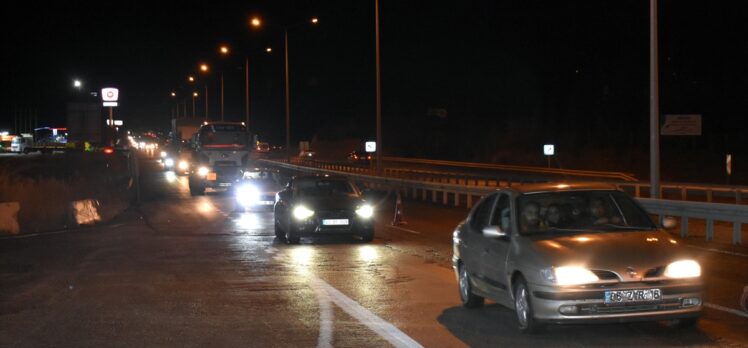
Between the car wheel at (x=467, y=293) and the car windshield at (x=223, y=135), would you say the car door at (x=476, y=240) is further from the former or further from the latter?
the car windshield at (x=223, y=135)

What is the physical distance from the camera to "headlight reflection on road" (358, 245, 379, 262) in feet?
52.2

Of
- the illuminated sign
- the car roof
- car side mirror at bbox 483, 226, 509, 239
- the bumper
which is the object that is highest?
the illuminated sign

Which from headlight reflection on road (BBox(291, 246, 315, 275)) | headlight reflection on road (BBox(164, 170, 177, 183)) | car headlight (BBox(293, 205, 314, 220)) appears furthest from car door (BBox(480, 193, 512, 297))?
headlight reflection on road (BBox(164, 170, 177, 183))

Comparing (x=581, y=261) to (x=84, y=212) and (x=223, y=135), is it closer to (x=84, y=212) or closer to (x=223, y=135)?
(x=84, y=212)

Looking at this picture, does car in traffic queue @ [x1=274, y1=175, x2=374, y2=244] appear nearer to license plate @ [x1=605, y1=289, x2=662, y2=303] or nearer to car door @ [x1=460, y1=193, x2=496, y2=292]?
car door @ [x1=460, y1=193, x2=496, y2=292]

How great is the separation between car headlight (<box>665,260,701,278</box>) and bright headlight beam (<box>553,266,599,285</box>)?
0.68m

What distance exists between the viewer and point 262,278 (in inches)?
527

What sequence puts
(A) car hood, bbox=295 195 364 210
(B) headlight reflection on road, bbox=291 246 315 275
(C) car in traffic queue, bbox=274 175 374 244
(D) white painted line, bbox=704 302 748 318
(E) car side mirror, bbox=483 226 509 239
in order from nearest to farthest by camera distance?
(E) car side mirror, bbox=483 226 509 239, (D) white painted line, bbox=704 302 748 318, (B) headlight reflection on road, bbox=291 246 315 275, (C) car in traffic queue, bbox=274 175 374 244, (A) car hood, bbox=295 195 364 210

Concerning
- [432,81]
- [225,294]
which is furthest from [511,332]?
[432,81]

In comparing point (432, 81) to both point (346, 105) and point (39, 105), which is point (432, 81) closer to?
point (346, 105)

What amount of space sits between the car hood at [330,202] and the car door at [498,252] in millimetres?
9095

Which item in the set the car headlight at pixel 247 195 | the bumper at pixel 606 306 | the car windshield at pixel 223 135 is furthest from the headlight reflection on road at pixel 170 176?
the bumper at pixel 606 306

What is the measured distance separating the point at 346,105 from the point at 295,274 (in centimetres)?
10552

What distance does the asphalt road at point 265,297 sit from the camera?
8.69m
